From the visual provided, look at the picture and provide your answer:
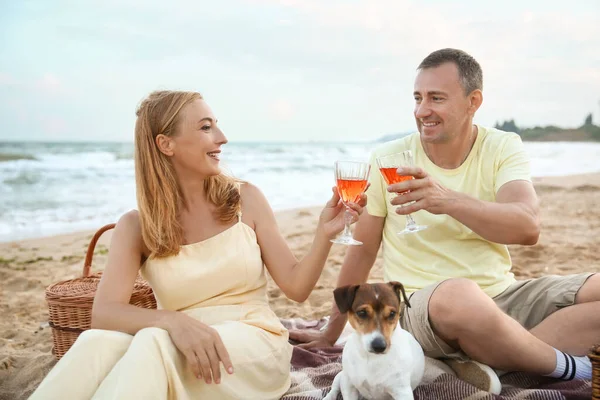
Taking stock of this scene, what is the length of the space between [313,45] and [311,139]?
13.1 metres

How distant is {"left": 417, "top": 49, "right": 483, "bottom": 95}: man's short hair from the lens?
11.6 feet

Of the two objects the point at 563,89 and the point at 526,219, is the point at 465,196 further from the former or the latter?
the point at 563,89

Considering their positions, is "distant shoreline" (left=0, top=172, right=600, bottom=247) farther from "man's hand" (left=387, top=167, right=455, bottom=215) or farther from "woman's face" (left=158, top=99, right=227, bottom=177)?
"man's hand" (left=387, top=167, right=455, bottom=215)

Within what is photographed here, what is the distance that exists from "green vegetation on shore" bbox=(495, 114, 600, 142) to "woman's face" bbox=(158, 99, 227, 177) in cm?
3039

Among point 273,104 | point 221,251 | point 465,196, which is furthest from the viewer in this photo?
point 273,104

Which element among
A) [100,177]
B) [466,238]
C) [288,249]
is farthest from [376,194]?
[100,177]

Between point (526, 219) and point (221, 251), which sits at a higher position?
point (526, 219)

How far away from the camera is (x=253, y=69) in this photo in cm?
2648

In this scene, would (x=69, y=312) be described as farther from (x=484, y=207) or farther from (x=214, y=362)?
(x=484, y=207)

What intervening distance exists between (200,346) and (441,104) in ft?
6.30

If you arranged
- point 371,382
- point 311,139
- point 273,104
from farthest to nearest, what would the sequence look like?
point 311,139 → point 273,104 → point 371,382

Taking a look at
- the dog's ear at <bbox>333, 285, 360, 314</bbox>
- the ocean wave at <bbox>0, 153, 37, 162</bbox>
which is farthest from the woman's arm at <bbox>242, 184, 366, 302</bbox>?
the ocean wave at <bbox>0, 153, 37, 162</bbox>

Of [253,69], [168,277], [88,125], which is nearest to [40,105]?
[88,125]

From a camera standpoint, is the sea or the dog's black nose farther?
the sea
